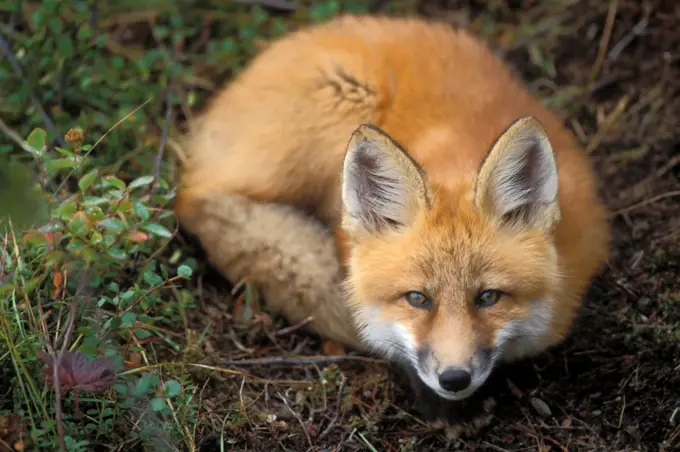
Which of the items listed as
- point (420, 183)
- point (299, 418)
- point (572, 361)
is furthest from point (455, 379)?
point (572, 361)

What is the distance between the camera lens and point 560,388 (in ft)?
9.59

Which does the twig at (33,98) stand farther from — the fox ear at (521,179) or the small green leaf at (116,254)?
the fox ear at (521,179)

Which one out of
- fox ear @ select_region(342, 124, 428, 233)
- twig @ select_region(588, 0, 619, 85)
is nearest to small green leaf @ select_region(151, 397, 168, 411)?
fox ear @ select_region(342, 124, 428, 233)

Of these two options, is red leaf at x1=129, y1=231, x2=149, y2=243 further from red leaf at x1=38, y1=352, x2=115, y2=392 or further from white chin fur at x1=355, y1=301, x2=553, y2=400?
white chin fur at x1=355, y1=301, x2=553, y2=400

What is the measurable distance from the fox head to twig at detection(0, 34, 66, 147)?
4.74 ft

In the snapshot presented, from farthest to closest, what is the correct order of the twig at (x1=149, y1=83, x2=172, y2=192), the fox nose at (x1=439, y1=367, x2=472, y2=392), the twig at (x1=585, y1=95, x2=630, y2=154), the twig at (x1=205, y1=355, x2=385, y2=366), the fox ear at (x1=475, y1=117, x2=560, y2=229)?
the twig at (x1=585, y1=95, x2=630, y2=154)
the twig at (x1=149, y1=83, x2=172, y2=192)
the twig at (x1=205, y1=355, x2=385, y2=366)
the fox ear at (x1=475, y1=117, x2=560, y2=229)
the fox nose at (x1=439, y1=367, x2=472, y2=392)

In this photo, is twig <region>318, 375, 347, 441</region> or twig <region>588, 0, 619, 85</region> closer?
twig <region>318, 375, 347, 441</region>

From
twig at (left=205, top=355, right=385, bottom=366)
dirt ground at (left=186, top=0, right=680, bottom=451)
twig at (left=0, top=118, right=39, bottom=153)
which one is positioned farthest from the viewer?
twig at (left=0, top=118, right=39, bottom=153)

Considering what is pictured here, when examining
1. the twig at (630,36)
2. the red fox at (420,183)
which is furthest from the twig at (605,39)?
the red fox at (420,183)

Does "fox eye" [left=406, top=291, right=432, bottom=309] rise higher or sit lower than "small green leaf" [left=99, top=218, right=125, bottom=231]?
lower

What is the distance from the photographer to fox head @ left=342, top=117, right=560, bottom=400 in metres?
2.42

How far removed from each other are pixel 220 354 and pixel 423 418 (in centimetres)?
81

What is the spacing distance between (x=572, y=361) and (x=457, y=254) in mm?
839

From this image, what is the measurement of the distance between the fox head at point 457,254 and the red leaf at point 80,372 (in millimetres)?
852
